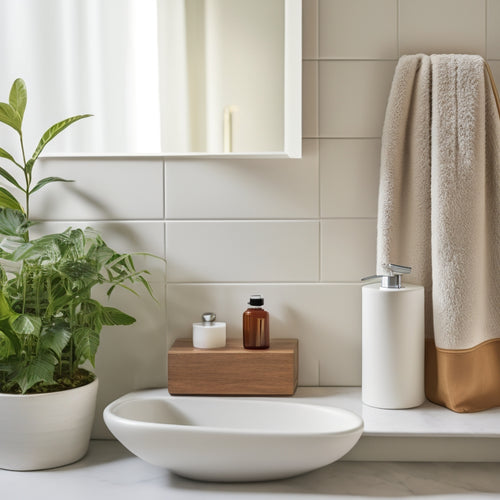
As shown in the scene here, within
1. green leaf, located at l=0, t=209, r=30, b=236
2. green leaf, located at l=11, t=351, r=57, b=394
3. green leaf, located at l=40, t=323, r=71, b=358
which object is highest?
green leaf, located at l=0, t=209, r=30, b=236

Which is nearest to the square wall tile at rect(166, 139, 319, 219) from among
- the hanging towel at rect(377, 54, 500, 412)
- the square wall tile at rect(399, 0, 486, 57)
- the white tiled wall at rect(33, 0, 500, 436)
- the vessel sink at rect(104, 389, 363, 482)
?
the white tiled wall at rect(33, 0, 500, 436)

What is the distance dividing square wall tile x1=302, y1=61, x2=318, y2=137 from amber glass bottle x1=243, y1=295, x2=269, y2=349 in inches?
12.6

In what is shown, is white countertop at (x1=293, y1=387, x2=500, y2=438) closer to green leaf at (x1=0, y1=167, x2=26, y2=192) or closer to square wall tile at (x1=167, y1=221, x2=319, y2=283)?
square wall tile at (x1=167, y1=221, x2=319, y2=283)

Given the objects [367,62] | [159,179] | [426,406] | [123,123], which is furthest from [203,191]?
[426,406]

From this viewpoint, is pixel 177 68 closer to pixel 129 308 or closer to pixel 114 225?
pixel 114 225

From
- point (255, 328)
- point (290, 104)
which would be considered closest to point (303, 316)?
point (255, 328)

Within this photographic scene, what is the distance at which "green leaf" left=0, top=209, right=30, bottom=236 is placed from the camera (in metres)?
1.02

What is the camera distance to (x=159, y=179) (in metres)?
1.18

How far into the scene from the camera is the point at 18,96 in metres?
1.08

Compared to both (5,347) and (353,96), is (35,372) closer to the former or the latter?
(5,347)

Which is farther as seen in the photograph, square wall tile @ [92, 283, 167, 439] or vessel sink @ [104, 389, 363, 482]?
square wall tile @ [92, 283, 167, 439]

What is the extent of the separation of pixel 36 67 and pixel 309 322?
718 mm

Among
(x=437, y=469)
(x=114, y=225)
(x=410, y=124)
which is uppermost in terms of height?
(x=410, y=124)

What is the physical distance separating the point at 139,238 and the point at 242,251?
192 millimetres
